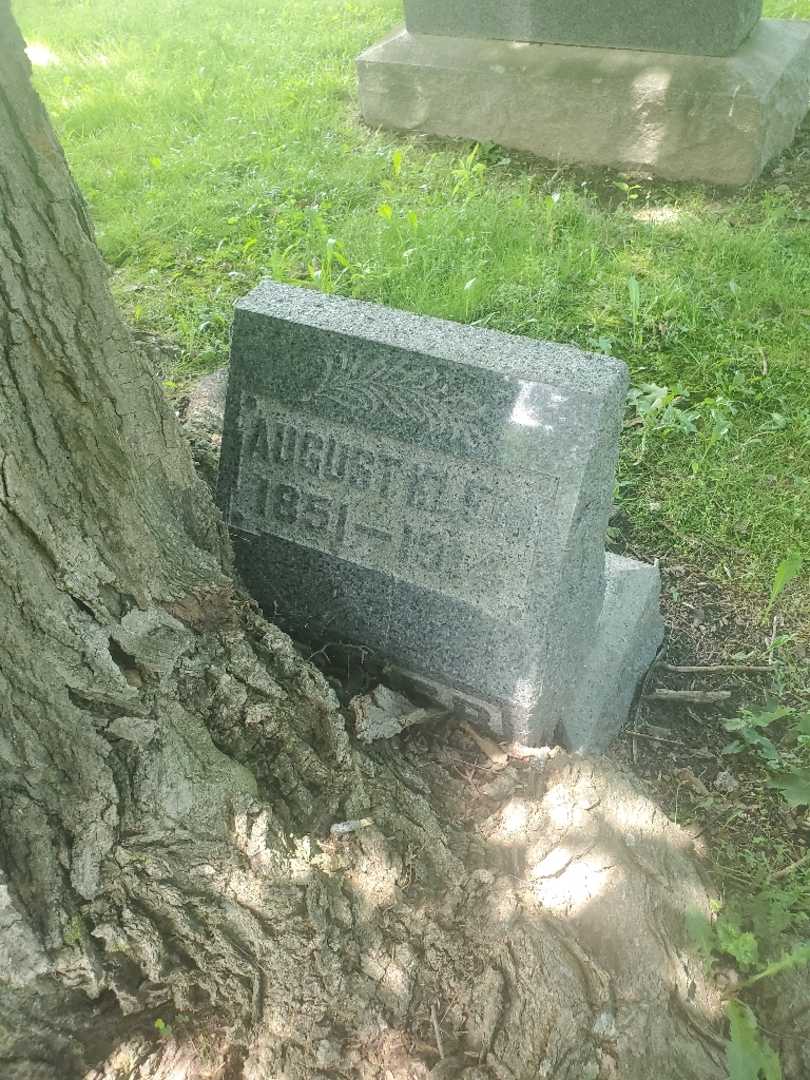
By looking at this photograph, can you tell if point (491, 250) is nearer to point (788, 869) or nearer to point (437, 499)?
point (437, 499)

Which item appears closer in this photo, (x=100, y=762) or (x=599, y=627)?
(x=100, y=762)

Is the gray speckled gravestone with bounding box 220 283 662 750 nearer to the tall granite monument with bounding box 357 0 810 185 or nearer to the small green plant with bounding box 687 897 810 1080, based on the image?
the small green plant with bounding box 687 897 810 1080

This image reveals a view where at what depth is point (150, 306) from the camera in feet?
13.1

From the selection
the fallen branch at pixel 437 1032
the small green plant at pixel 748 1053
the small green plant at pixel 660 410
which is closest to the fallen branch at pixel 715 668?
the small green plant at pixel 660 410

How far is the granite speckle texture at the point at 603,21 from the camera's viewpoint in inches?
165

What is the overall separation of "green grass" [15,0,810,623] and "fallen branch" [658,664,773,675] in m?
0.25

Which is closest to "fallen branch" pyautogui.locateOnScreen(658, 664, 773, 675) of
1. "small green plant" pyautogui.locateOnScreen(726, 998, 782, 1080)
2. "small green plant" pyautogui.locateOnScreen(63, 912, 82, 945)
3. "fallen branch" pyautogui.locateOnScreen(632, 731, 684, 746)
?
"fallen branch" pyautogui.locateOnScreen(632, 731, 684, 746)

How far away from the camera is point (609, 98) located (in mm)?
4469

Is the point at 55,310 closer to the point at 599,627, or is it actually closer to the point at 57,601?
the point at 57,601

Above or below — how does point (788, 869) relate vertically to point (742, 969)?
below

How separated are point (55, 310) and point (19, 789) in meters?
0.77

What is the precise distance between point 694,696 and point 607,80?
326 centimetres

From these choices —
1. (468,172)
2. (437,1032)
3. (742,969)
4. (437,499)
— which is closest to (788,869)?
(742,969)

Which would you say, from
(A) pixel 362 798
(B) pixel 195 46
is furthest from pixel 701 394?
(B) pixel 195 46
